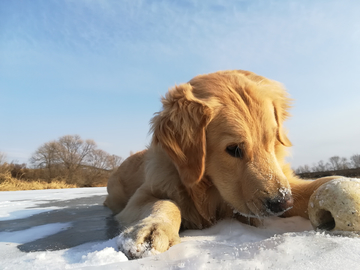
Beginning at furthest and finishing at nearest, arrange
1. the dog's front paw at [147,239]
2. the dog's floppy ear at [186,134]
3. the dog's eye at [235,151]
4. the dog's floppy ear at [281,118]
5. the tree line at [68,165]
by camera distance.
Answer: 1. the tree line at [68,165]
2. the dog's floppy ear at [281,118]
3. the dog's floppy ear at [186,134]
4. the dog's eye at [235,151]
5. the dog's front paw at [147,239]

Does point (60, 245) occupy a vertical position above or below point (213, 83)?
below

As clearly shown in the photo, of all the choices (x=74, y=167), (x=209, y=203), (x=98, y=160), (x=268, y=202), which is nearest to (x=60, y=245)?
(x=209, y=203)

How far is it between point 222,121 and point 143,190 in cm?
114

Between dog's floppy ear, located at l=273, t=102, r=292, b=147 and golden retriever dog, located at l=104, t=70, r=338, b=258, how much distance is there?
0.04 ft

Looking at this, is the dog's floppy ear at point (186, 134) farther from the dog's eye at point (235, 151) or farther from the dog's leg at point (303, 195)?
the dog's leg at point (303, 195)

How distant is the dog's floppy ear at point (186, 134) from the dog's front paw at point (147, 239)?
67 centimetres

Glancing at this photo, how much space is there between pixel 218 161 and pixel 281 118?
3.60ft

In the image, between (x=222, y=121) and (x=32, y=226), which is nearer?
(x=222, y=121)

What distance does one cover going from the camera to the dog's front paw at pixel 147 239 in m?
1.24

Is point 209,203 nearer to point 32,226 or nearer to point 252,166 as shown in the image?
point 252,166

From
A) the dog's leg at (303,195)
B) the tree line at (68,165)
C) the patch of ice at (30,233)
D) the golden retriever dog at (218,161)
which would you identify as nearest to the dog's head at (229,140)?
the golden retriever dog at (218,161)

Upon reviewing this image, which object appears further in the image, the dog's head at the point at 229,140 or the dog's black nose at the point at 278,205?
the dog's head at the point at 229,140

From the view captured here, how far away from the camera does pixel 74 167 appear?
23844 millimetres

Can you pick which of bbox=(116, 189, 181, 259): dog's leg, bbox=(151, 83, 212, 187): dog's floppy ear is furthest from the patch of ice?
bbox=(151, 83, 212, 187): dog's floppy ear
